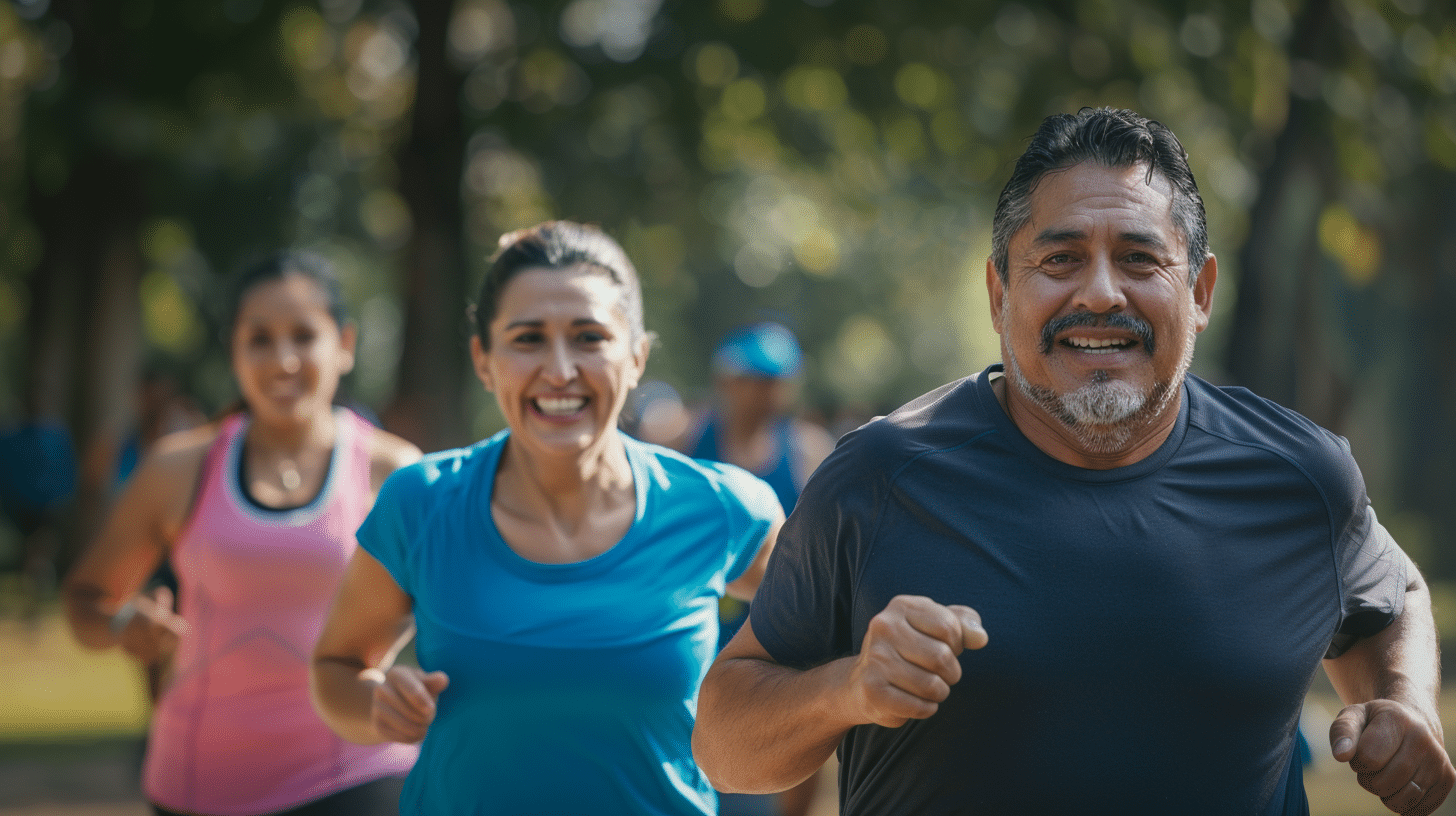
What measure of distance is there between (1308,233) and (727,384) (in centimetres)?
540

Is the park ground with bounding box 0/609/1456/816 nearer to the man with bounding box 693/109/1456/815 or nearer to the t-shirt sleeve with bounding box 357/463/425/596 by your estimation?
the t-shirt sleeve with bounding box 357/463/425/596

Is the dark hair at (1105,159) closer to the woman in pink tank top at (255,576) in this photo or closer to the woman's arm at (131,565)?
the woman in pink tank top at (255,576)

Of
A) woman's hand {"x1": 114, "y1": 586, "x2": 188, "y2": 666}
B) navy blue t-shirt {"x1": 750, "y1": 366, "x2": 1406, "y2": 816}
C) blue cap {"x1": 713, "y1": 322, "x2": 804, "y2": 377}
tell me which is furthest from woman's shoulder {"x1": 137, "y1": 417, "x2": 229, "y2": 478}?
blue cap {"x1": 713, "y1": 322, "x2": 804, "y2": 377}

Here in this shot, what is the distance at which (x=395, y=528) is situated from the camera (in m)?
3.25

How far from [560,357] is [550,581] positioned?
526mm

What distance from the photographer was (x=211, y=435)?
14.9 feet

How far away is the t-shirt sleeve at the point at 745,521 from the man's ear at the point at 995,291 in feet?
3.01

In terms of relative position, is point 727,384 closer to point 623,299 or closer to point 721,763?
point 623,299

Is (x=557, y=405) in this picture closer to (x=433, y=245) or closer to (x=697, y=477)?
(x=697, y=477)

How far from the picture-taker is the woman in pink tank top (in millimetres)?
3984

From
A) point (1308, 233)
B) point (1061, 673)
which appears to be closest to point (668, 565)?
point (1061, 673)

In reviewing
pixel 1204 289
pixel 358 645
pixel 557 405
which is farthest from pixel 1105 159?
pixel 358 645

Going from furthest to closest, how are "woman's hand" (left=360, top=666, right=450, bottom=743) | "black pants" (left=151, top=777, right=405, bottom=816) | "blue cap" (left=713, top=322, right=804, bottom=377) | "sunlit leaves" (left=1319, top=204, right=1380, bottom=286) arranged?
"sunlit leaves" (left=1319, top=204, right=1380, bottom=286) < "blue cap" (left=713, top=322, right=804, bottom=377) < "black pants" (left=151, top=777, right=405, bottom=816) < "woman's hand" (left=360, top=666, right=450, bottom=743)

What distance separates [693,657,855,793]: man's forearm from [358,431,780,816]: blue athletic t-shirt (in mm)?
541
